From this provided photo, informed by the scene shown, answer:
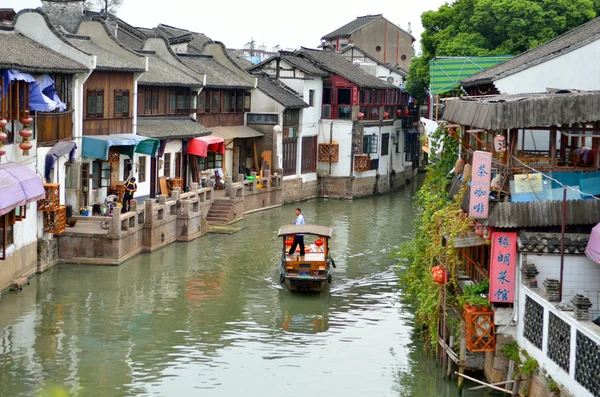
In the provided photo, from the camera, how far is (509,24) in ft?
163

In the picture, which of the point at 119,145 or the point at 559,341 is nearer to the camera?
the point at 559,341

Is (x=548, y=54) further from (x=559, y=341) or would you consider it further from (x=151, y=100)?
(x=151, y=100)

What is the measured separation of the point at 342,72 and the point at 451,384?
4113cm

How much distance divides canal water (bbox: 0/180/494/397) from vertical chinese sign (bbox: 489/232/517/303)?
254 cm

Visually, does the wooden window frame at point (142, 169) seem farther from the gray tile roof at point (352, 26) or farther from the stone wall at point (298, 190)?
the gray tile roof at point (352, 26)

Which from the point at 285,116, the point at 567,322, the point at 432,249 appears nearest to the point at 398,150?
the point at 285,116

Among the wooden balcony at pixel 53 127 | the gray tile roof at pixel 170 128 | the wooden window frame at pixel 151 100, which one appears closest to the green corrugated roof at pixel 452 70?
the gray tile roof at pixel 170 128

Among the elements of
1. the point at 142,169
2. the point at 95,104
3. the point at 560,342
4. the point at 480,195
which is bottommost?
the point at 560,342

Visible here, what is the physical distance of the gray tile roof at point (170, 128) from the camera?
41769mm

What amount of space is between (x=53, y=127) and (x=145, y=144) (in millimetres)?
7894

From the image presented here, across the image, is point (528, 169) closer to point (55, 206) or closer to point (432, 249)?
point (432, 249)

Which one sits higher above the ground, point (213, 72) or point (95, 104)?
point (213, 72)

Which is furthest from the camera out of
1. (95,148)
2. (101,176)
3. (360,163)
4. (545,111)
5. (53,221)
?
(360,163)

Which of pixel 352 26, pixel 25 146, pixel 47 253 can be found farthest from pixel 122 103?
pixel 352 26
